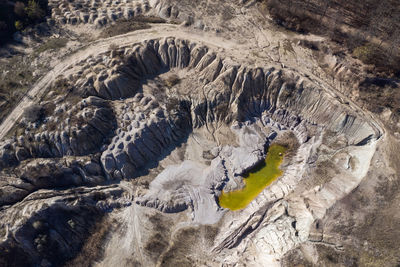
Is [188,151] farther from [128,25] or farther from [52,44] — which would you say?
[52,44]

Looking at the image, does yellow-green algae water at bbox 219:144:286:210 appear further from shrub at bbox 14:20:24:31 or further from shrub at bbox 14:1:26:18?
shrub at bbox 14:1:26:18

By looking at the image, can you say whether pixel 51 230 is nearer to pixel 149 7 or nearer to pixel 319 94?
pixel 149 7

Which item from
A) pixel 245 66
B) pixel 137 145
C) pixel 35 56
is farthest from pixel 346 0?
pixel 35 56

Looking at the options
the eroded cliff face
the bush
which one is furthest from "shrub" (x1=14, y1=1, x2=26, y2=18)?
the bush

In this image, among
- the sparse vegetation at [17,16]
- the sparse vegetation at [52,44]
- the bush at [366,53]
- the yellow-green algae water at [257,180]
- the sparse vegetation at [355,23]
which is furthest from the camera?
the sparse vegetation at [17,16]

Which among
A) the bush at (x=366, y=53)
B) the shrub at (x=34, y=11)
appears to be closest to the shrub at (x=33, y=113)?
the shrub at (x=34, y=11)

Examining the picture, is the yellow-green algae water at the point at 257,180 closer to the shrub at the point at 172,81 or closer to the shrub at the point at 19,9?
the shrub at the point at 172,81

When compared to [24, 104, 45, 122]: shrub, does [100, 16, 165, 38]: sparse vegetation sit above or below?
above
